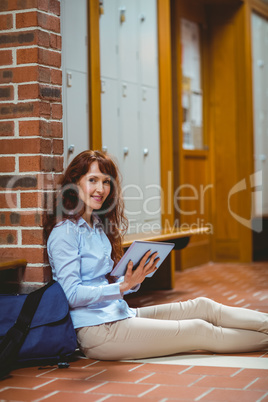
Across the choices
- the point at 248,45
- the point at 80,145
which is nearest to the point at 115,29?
the point at 80,145

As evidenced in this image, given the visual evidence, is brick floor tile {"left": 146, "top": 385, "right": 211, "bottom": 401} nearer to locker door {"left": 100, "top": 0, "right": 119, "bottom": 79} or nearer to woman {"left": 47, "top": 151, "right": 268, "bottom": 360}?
woman {"left": 47, "top": 151, "right": 268, "bottom": 360}

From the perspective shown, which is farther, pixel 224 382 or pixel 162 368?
pixel 162 368

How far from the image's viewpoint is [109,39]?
462 centimetres

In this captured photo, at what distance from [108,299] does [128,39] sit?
8.63ft

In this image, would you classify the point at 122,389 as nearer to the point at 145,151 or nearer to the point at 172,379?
the point at 172,379

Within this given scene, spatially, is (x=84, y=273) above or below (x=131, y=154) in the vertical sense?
below

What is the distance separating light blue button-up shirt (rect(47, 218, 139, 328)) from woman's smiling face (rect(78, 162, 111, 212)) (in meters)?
0.10

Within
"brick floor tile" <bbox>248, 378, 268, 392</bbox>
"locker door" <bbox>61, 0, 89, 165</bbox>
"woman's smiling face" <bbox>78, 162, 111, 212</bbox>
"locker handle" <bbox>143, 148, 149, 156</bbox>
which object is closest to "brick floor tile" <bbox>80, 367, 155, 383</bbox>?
"brick floor tile" <bbox>248, 378, 268, 392</bbox>

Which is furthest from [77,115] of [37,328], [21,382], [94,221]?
[21,382]

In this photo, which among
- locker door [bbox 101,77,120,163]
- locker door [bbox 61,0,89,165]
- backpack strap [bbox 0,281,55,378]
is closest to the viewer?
backpack strap [bbox 0,281,55,378]

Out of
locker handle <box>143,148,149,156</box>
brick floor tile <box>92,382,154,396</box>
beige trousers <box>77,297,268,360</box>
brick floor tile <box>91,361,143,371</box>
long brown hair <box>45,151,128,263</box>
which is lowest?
brick floor tile <box>91,361,143,371</box>

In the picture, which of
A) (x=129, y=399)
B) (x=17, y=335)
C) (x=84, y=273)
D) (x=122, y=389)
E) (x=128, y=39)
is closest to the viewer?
(x=129, y=399)

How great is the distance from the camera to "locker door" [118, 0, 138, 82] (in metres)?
4.79

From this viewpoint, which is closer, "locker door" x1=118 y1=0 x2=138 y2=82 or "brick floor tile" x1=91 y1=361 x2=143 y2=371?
"brick floor tile" x1=91 y1=361 x2=143 y2=371
